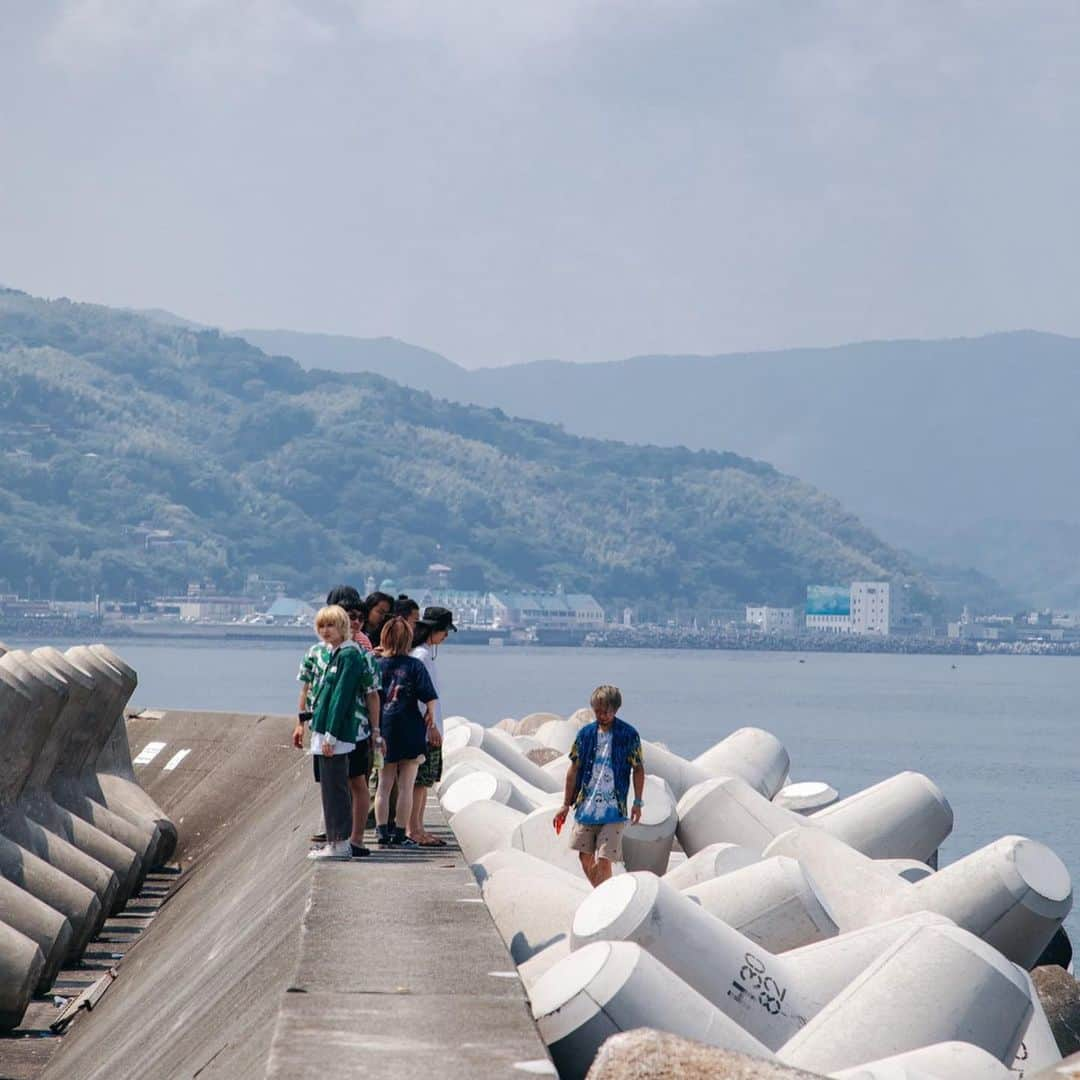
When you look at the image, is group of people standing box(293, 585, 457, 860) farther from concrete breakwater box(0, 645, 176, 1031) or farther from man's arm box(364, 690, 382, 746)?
concrete breakwater box(0, 645, 176, 1031)

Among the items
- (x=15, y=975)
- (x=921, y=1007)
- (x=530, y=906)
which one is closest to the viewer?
(x=921, y=1007)

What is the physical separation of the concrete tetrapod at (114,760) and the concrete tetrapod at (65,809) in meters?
0.67

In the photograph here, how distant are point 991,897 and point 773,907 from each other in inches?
72.4

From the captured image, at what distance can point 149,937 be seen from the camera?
499 inches

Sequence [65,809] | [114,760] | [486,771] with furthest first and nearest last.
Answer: [114,760]
[65,809]
[486,771]

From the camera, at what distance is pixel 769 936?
343 inches

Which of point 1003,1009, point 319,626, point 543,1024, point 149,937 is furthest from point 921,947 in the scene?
point 149,937

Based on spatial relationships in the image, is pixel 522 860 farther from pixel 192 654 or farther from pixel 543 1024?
pixel 192 654

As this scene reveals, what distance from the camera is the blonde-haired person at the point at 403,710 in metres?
9.73

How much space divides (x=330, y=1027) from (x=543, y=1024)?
945 mm

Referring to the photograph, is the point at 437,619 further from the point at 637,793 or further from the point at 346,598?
the point at 637,793

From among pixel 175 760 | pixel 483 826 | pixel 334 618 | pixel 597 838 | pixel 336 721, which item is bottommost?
pixel 175 760

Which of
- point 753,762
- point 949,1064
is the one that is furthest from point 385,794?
point 753,762

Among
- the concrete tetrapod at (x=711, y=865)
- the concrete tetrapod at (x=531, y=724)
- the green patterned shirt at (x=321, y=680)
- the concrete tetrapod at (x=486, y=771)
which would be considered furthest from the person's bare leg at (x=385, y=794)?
the concrete tetrapod at (x=531, y=724)
